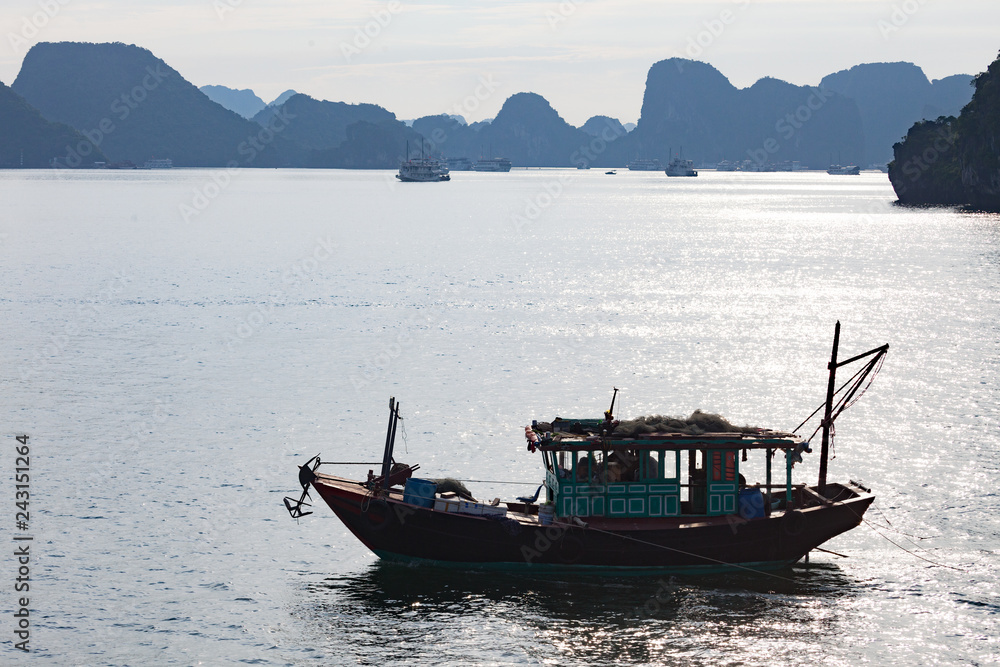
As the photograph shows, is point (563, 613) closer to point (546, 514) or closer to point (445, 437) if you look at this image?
point (546, 514)

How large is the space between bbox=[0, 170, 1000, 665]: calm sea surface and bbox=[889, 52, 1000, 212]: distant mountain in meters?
67.2

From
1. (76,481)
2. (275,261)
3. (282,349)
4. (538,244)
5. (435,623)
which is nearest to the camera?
(435,623)

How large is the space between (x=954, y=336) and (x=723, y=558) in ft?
149

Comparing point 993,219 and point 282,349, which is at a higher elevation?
point 993,219

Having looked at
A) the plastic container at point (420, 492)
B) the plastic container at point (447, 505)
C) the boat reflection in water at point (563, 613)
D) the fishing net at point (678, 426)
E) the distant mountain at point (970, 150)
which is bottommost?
the boat reflection in water at point (563, 613)

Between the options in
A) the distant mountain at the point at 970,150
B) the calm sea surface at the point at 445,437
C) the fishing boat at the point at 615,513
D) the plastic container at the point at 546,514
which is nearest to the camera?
the calm sea surface at the point at 445,437

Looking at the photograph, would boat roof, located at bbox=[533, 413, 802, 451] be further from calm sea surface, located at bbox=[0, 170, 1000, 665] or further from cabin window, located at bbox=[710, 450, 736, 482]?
calm sea surface, located at bbox=[0, 170, 1000, 665]

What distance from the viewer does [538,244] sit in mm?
146375

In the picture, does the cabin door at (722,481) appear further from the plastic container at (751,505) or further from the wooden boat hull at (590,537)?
the wooden boat hull at (590,537)

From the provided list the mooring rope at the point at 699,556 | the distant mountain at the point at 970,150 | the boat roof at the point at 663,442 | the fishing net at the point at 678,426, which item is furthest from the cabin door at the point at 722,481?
the distant mountain at the point at 970,150

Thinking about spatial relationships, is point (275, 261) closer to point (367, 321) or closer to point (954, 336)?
point (367, 321)

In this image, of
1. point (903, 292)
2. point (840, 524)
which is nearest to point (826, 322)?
point (903, 292)

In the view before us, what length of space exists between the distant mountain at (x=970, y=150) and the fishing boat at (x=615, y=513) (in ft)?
503

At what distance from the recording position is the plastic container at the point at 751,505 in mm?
30438
